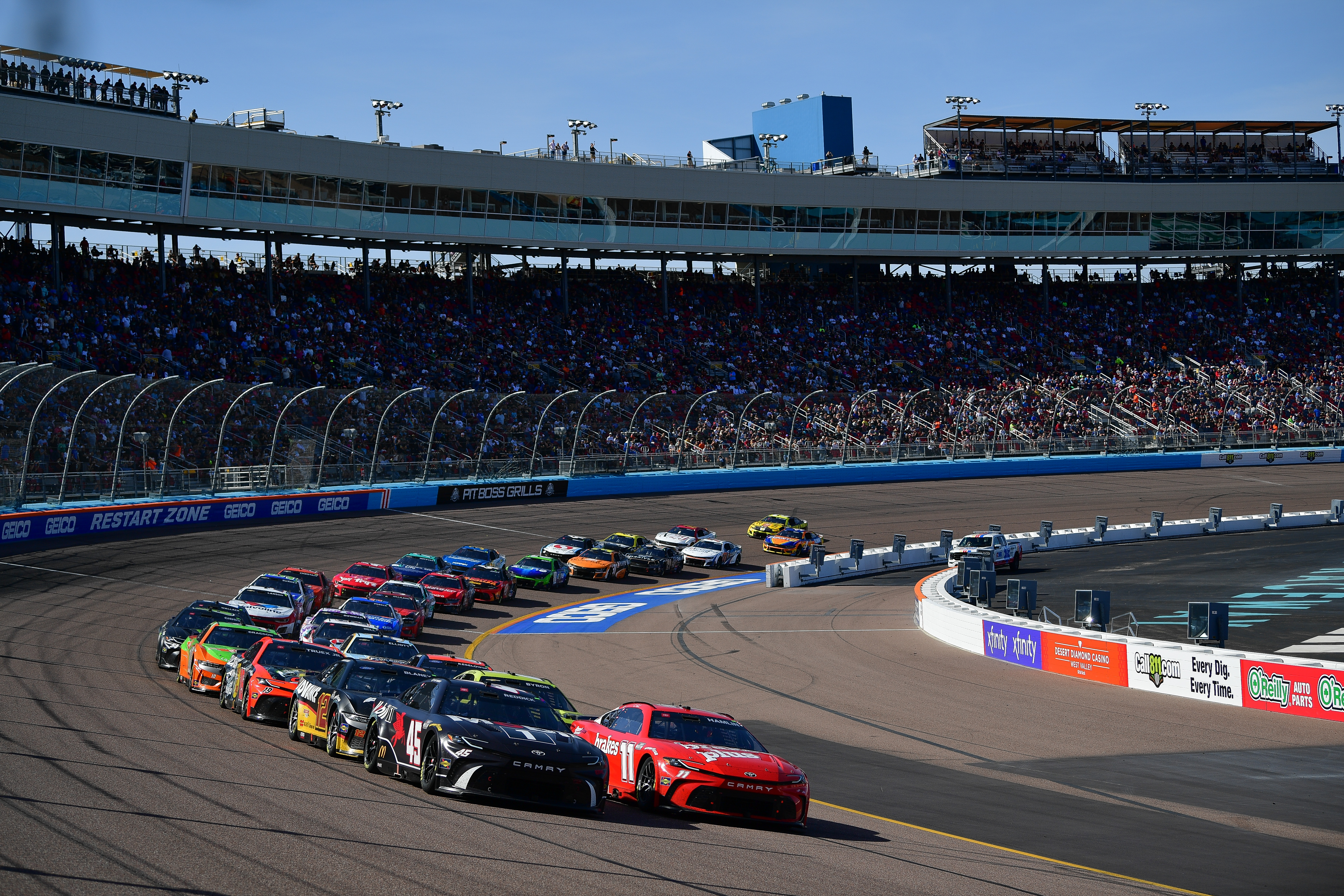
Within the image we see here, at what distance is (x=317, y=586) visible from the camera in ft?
93.1

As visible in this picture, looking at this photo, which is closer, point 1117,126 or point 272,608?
point 272,608

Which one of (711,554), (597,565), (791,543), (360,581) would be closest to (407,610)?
(360,581)

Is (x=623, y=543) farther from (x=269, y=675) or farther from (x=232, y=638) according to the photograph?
(x=269, y=675)

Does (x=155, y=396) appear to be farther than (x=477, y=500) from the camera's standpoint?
No

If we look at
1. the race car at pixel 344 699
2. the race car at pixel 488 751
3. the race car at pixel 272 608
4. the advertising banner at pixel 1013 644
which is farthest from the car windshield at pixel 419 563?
the race car at pixel 488 751

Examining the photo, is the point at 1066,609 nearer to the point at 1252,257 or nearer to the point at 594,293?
the point at 594,293

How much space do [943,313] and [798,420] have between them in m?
23.5

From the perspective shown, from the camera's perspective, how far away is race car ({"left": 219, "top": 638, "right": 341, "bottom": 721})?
15.5 m

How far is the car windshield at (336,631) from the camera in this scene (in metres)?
20.7

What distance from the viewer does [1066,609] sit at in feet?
103

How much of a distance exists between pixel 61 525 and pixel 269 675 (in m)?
22.7

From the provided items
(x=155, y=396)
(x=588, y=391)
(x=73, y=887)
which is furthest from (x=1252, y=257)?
(x=73, y=887)

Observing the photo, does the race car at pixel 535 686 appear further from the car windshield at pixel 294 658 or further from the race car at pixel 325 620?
the race car at pixel 325 620

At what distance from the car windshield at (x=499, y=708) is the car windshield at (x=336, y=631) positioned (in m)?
8.89
